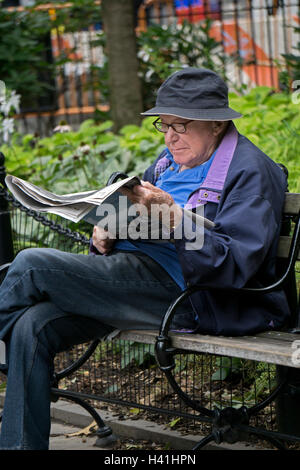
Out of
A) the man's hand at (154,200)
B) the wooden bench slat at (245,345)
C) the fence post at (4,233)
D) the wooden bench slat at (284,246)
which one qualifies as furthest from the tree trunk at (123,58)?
the man's hand at (154,200)

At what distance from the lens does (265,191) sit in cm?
267

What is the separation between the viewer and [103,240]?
3059mm

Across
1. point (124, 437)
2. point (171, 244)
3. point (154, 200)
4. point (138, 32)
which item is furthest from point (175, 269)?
point (138, 32)

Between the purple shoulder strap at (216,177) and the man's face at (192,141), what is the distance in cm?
6

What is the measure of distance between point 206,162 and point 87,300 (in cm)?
71

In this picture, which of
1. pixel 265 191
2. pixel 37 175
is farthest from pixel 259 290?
pixel 37 175

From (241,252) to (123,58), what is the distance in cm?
485

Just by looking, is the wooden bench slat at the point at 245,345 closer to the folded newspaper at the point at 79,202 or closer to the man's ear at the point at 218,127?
the folded newspaper at the point at 79,202

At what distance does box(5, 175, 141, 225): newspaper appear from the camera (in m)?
2.43

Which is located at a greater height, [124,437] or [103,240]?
[103,240]

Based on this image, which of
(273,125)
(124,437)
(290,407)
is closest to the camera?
(290,407)

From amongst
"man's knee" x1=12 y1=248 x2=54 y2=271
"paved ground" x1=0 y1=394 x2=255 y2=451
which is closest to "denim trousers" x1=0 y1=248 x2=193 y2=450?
"man's knee" x1=12 y1=248 x2=54 y2=271

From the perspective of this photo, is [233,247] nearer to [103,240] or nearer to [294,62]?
[103,240]

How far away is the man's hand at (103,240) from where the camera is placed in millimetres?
3043
